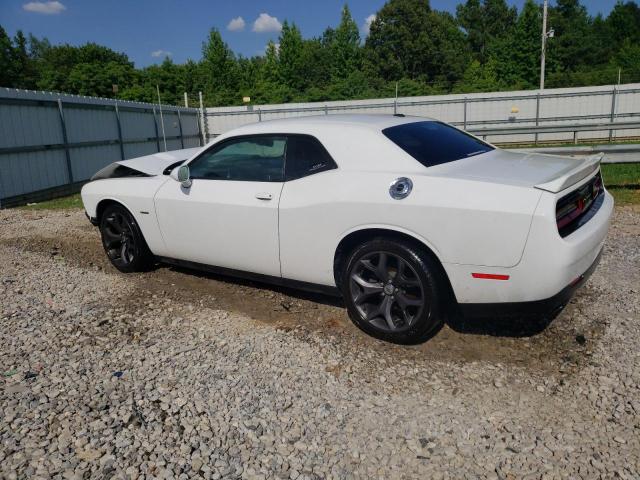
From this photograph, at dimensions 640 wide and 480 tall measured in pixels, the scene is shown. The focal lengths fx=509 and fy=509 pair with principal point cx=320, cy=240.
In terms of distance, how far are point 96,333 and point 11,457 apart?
154 cm

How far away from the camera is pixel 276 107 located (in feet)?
86.0

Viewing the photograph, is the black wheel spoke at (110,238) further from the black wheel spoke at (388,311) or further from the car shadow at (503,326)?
the car shadow at (503,326)

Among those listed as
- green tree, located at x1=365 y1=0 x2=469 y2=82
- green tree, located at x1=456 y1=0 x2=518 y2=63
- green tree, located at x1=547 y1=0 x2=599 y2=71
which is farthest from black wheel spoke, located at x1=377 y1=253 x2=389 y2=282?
green tree, located at x1=456 y1=0 x2=518 y2=63

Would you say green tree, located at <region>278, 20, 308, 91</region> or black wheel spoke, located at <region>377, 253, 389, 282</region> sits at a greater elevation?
green tree, located at <region>278, 20, 308, 91</region>

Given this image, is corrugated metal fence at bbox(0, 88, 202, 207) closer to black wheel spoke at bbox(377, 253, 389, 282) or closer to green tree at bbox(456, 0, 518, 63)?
black wheel spoke at bbox(377, 253, 389, 282)

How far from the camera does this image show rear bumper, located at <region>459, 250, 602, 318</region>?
312cm

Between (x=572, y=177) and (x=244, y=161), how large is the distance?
8.43 feet

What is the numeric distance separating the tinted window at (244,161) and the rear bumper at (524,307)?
5.83ft

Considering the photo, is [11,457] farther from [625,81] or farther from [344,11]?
[344,11]

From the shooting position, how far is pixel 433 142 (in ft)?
13.1

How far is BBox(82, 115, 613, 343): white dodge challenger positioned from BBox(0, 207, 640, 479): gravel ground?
1.30 feet

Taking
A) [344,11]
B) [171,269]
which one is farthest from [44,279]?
[344,11]

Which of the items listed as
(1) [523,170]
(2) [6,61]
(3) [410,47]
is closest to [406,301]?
(1) [523,170]

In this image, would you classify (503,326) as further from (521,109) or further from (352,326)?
(521,109)
